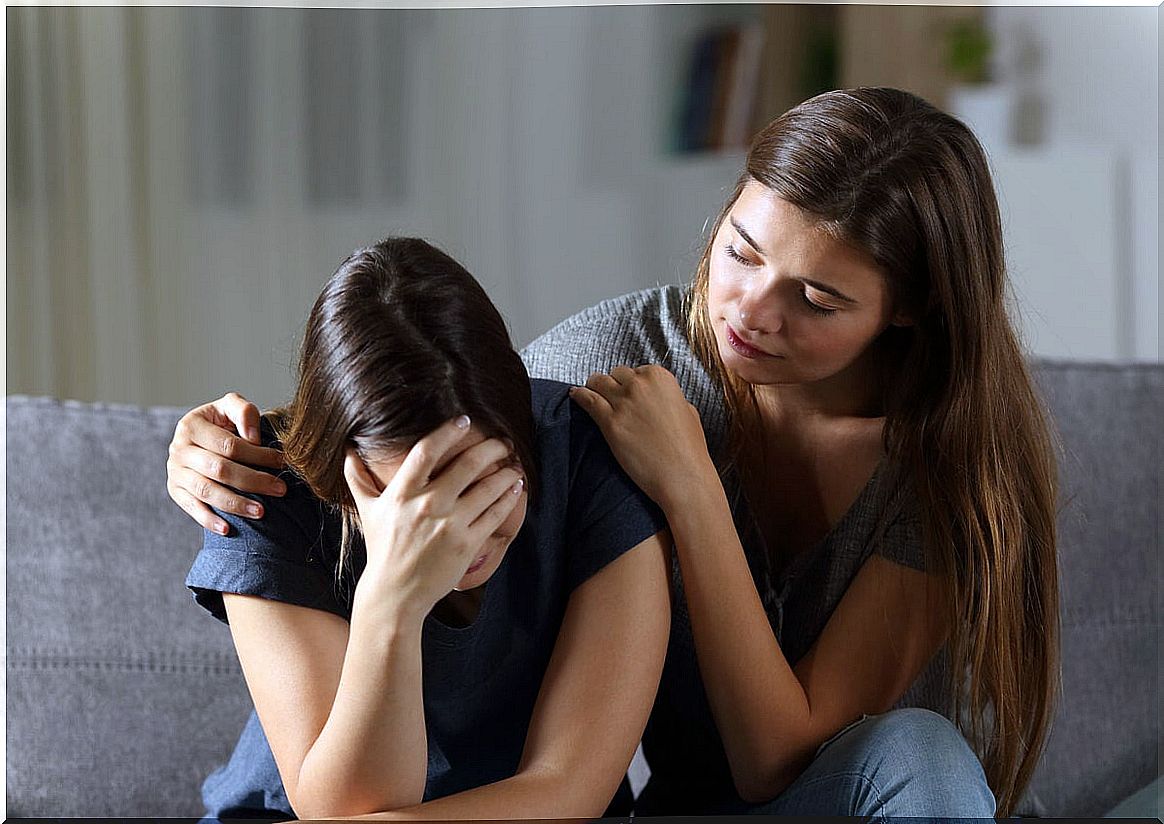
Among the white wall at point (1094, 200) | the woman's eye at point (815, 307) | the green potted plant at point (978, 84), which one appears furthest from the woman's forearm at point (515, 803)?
the green potted plant at point (978, 84)

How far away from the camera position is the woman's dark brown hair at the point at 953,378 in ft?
2.92

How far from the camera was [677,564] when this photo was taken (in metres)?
0.99

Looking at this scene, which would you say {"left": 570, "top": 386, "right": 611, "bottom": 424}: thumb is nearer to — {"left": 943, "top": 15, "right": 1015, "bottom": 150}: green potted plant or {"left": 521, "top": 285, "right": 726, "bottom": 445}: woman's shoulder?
{"left": 521, "top": 285, "right": 726, "bottom": 445}: woman's shoulder

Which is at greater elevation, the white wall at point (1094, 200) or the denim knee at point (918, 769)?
the white wall at point (1094, 200)

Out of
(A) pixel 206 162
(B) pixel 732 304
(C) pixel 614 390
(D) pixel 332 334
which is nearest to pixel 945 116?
(B) pixel 732 304

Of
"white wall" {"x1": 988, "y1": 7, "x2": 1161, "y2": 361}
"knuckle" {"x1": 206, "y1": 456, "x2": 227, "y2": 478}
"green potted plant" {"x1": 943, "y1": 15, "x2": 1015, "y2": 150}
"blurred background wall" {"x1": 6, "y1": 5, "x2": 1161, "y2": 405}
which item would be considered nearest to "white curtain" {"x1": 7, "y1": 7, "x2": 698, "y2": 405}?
"blurred background wall" {"x1": 6, "y1": 5, "x2": 1161, "y2": 405}

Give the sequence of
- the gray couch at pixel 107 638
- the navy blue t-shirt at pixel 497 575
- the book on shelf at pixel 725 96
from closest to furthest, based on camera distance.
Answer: the navy blue t-shirt at pixel 497 575, the gray couch at pixel 107 638, the book on shelf at pixel 725 96

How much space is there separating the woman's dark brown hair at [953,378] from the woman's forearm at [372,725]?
14.5 inches

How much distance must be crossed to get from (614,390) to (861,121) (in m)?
0.27

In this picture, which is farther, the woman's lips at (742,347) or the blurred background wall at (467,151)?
the blurred background wall at (467,151)

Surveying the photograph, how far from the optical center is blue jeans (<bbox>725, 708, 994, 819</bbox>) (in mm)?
833

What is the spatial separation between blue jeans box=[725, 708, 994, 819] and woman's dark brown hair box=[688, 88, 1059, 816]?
5.2 inches

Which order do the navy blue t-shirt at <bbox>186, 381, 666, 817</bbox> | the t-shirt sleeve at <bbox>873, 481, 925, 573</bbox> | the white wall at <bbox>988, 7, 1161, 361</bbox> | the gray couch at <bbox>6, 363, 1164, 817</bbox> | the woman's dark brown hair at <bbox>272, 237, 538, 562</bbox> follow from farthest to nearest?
the white wall at <bbox>988, 7, 1161, 361</bbox> → the gray couch at <bbox>6, 363, 1164, 817</bbox> → the t-shirt sleeve at <bbox>873, 481, 925, 573</bbox> → the navy blue t-shirt at <bbox>186, 381, 666, 817</bbox> → the woman's dark brown hair at <bbox>272, 237, 538, 562</bbox>

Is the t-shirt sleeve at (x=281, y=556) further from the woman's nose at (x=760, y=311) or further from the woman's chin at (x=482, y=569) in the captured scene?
the woman's nose at (x=760, y=311)
